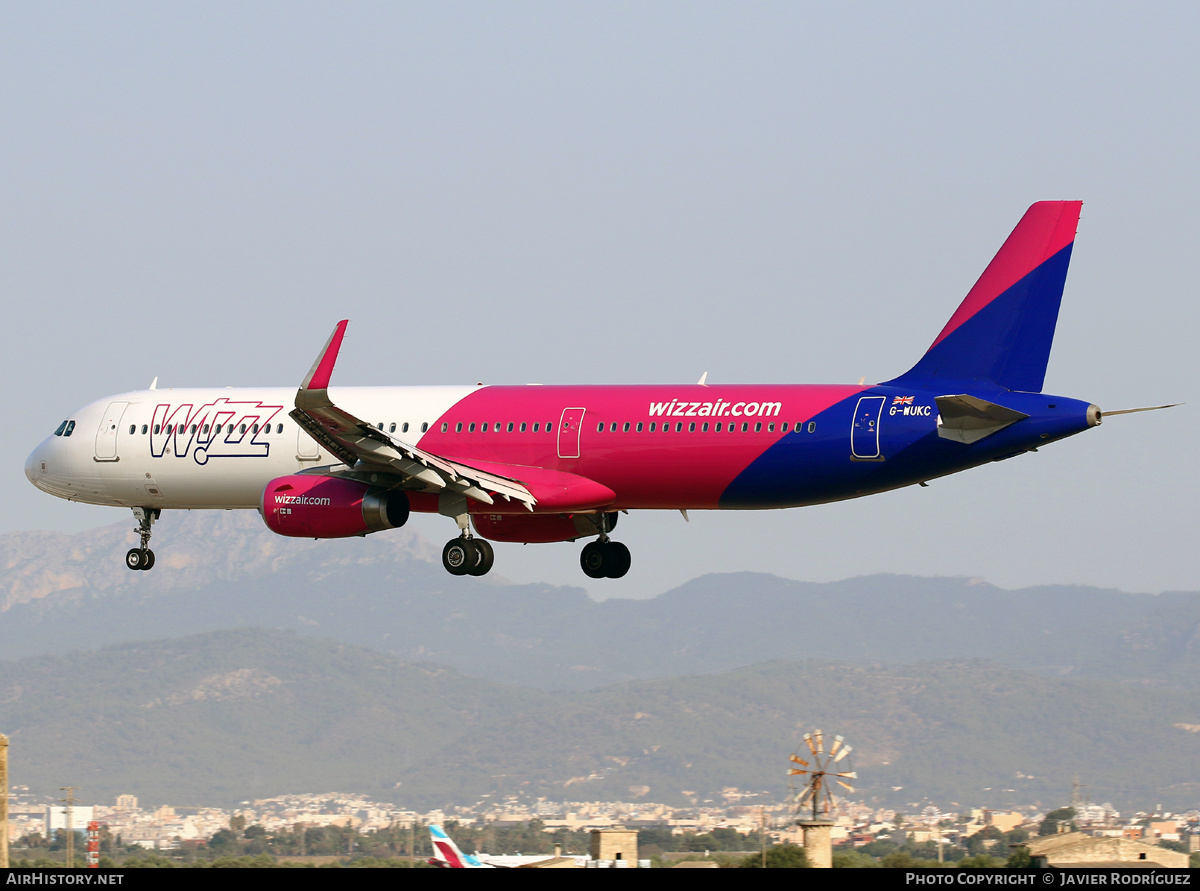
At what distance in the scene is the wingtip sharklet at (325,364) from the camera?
39656 millimetres

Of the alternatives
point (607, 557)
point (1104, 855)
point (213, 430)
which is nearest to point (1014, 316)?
point (607, 557)

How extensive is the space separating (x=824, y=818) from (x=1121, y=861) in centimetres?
1545

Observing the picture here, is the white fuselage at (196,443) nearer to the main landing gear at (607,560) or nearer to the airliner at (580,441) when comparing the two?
the airliner at (580,441)

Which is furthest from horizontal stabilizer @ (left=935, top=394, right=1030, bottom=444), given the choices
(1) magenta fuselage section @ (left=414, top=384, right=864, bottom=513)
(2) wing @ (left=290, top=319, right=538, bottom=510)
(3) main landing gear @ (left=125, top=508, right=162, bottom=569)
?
(3) main landing gear @ (left=125, top=508, right=162, bottom=569)

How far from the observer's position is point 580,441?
143 feet

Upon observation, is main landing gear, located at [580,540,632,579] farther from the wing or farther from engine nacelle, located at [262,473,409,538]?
engine nacelle, located at [262,473,409,538]

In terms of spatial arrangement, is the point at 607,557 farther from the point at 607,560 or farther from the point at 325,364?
the point at 325,364

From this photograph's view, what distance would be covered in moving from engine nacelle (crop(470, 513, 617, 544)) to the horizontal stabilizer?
37.8 feet

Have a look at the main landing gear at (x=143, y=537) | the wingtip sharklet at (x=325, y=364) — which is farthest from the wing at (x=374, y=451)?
the main landing gear at (x=143, y=537)

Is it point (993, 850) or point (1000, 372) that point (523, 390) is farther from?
point (993, 850)

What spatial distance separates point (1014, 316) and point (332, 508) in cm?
1682

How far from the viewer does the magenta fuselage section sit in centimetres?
4153
